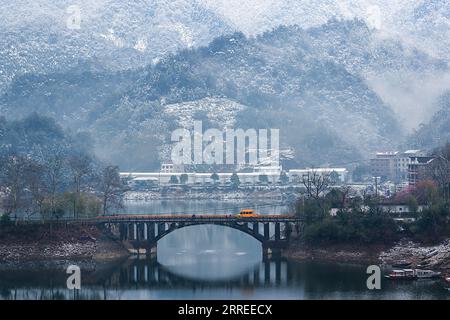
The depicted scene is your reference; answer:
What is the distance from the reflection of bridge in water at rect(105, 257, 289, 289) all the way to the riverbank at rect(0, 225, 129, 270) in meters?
3.72

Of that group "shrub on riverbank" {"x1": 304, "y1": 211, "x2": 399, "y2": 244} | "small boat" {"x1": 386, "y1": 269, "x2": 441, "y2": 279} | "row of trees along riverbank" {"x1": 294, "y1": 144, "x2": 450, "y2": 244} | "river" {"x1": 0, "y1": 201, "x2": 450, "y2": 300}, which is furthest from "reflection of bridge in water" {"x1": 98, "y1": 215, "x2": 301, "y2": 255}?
"small boat" {"x1": 386, "y1": 269, "x2": 441, "y2": 279}

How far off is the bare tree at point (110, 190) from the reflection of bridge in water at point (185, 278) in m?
16.5

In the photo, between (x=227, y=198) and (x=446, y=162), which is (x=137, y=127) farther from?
(x=446, y=162)

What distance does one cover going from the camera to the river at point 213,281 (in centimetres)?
7762

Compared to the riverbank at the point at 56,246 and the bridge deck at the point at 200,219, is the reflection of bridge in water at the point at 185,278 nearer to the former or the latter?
the riverbank at the point at 56,246

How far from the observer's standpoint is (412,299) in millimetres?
73812

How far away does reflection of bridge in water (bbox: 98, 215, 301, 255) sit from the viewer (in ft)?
317

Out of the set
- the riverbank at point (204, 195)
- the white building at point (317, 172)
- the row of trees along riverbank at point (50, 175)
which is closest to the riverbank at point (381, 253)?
the row of trees along riverbank at point (50, 175)

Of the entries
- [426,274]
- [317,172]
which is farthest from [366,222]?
[317,172]

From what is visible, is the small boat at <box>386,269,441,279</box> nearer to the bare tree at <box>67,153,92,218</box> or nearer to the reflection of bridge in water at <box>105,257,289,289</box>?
the reflection of bridge in water at <box>105,257,289,289</box>

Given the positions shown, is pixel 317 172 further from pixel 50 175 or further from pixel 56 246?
pixel 56 246

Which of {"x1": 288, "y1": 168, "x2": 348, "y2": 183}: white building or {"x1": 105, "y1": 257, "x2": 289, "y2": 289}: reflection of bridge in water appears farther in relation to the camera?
{"x1": 288, "y1": 168, "x2": 348, "y2": 183}: white building
